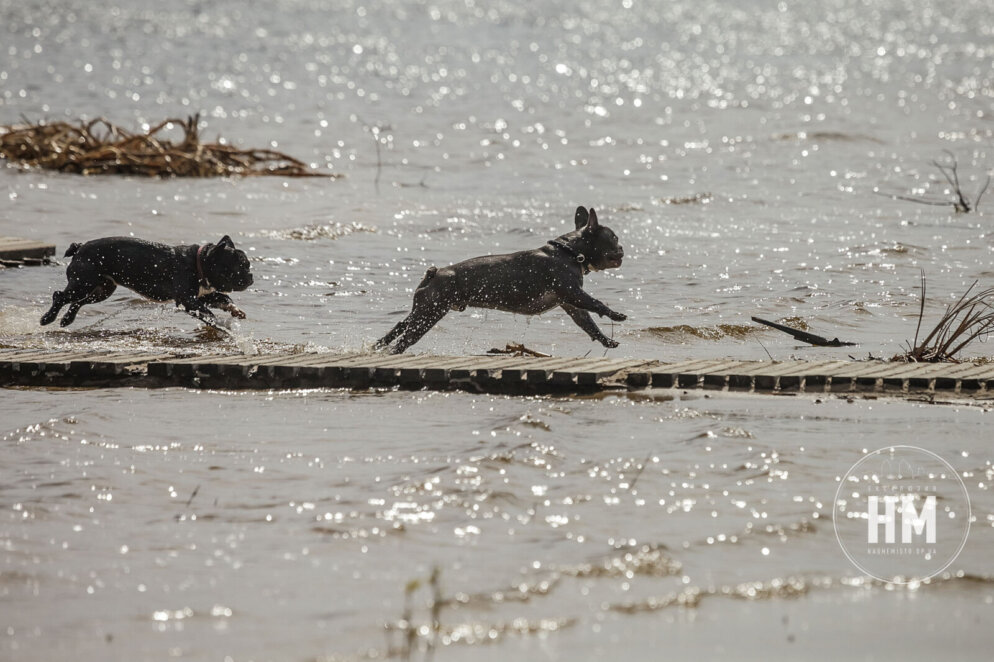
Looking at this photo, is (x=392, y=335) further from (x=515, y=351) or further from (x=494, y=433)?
(x=494, y=433)

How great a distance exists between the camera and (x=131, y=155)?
→ 64.0ft

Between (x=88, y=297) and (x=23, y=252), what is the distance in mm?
3033

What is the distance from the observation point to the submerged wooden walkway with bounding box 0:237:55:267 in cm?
1305

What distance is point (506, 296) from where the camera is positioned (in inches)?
374

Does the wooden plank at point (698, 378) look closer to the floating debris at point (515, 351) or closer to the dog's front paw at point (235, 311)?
the floating debris at point (515, 351)

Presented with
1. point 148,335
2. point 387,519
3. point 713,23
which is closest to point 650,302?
point 148,335

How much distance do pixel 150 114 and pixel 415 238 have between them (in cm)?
1700

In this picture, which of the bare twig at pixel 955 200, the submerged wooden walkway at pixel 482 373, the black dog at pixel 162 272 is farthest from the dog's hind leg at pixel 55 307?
the bare twig at pixel 955 200

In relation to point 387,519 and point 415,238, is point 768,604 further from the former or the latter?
point 415,238

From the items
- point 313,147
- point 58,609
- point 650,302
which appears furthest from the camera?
point 313,147

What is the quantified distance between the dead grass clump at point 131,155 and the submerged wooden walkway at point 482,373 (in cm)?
1101

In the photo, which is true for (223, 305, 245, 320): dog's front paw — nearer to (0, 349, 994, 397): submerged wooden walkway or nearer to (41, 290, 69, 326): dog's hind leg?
(41, 290, 69, 326): dog's hind leg

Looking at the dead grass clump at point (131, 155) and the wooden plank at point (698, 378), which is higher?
the dead grass clump at point (131, 155)

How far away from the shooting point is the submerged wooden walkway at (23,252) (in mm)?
13047
